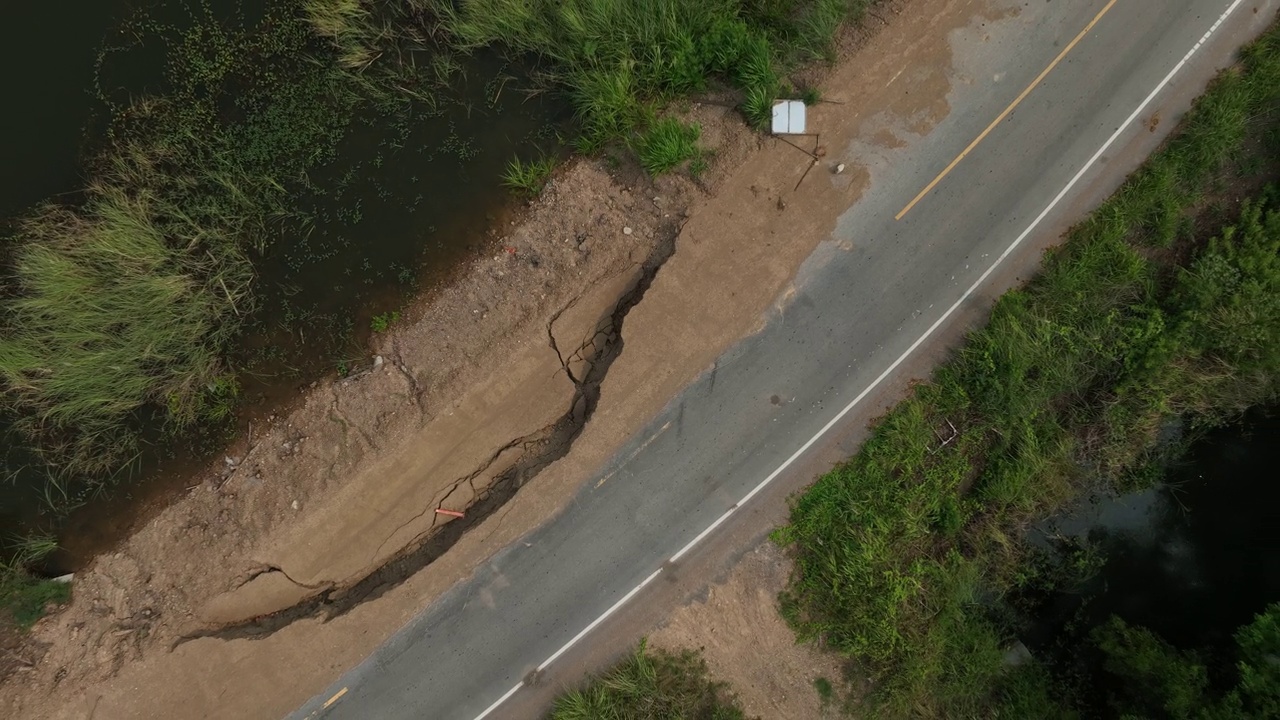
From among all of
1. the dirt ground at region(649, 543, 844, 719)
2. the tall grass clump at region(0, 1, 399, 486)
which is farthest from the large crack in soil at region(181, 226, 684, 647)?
the tall grass clump at region(0, 1, 399, 486)

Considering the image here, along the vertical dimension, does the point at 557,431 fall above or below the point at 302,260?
below

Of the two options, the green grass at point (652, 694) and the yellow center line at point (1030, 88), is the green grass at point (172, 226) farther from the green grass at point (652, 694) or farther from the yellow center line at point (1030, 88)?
the yellow center line at point (1030, 88)

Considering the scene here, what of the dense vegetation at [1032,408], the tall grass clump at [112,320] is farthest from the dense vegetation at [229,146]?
the dense vegetation at [1032,408]

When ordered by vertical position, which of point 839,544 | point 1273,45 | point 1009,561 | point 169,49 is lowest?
point 1009,561

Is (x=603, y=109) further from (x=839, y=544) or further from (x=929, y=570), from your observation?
(x=929, y=570)

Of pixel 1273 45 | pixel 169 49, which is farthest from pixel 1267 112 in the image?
pixel 169 49

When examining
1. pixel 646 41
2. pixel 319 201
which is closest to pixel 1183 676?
pixel 646 41
